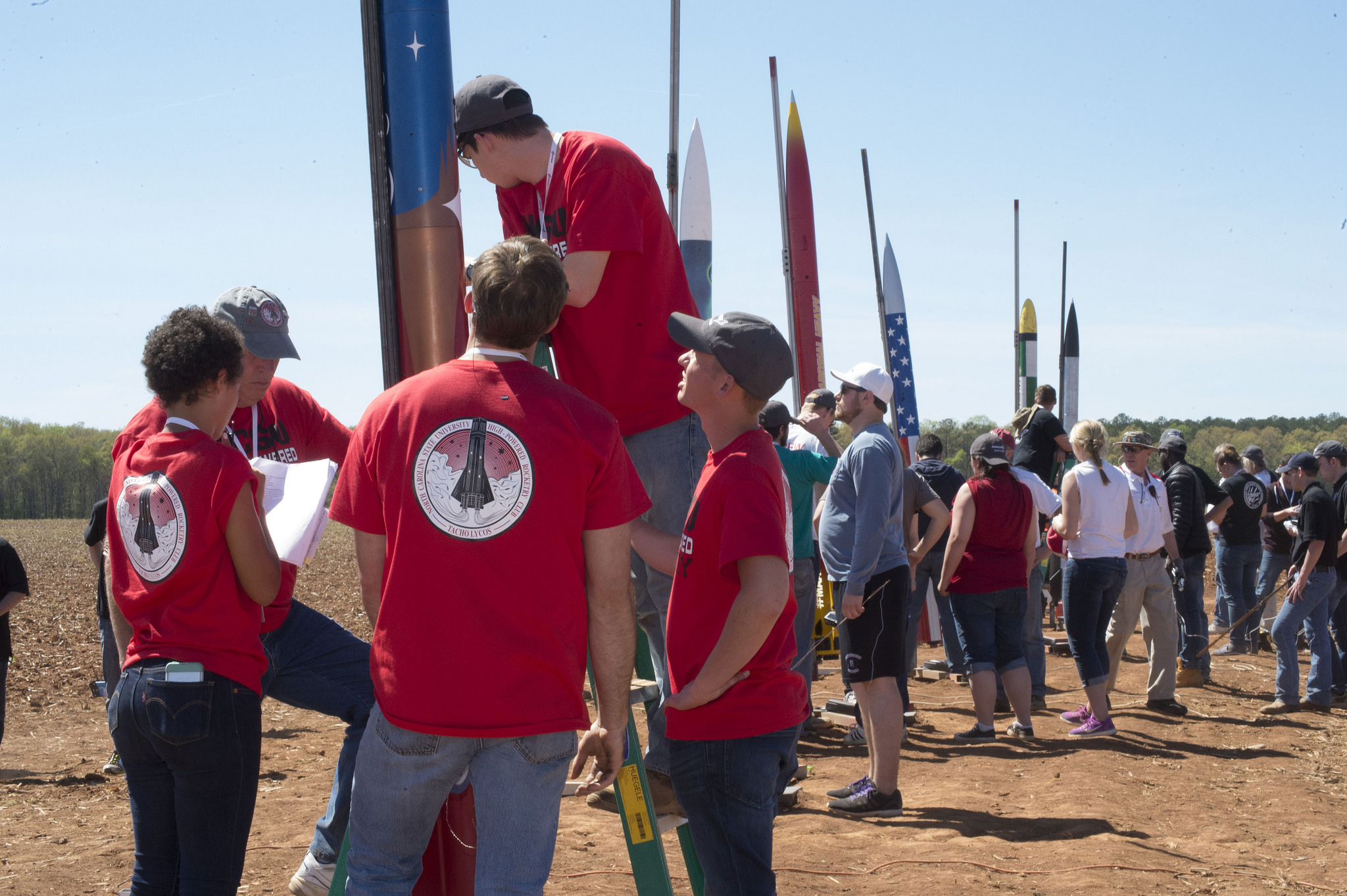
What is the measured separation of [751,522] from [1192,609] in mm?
9637

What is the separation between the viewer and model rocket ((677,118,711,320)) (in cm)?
1390

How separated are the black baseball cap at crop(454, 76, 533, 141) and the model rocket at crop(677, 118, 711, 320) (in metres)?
10.7

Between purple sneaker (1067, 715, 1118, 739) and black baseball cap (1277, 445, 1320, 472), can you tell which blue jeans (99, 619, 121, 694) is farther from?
black baseball cap (1277, 445, 1320, 472)

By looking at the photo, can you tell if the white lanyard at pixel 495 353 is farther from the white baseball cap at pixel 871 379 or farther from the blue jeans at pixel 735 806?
the white baseball cap at pixel 871 379

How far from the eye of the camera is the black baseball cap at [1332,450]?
917cm

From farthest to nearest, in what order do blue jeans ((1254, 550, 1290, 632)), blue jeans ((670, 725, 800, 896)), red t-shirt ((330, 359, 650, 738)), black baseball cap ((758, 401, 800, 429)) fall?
blue jeans ((1254, 550, 1290, 632)), black baseball cap ((758, 401, 800, 429)), blue jeans ((670, 725, 800, 896)), red t-shirt ((330, 359, 650, 738))

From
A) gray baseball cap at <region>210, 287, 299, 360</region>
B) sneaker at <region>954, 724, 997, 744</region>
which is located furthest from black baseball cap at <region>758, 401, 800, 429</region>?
gray baseball cap at <region>210, 287, 299, 360</region>

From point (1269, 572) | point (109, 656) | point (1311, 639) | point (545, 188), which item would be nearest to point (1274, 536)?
point (1269, 572)

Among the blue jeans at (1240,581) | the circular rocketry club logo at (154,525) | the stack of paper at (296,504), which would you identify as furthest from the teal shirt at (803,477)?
the blue jeans at (1240,581)

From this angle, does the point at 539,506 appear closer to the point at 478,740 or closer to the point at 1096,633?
the point at 478,740

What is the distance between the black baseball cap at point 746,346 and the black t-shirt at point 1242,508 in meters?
9.90

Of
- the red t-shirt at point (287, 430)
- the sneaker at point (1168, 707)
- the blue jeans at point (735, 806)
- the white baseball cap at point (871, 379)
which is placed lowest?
the sneaker at point (1168, 707)

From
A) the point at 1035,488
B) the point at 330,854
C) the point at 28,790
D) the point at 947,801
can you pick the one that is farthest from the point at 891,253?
the point at 330,854

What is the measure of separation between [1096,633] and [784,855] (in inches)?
151
